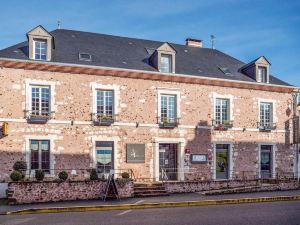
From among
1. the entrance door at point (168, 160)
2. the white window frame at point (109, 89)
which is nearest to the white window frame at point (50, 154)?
the white window frame at point (109, 89)

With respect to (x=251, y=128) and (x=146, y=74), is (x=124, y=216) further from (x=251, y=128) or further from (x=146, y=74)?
(x=251, y=128)

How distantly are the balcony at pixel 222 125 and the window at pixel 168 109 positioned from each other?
8.91 ft

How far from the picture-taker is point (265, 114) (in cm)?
2467

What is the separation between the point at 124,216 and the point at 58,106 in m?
9.13

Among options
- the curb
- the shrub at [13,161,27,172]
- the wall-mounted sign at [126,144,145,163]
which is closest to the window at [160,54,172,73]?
the wall-mounted sign at [126,144,145,163]

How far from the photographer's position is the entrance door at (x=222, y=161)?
23.1 meters

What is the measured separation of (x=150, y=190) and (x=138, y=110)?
5052mm

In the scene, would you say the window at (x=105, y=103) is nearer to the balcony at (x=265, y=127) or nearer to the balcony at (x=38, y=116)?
the balcony at (x=38, y=116)

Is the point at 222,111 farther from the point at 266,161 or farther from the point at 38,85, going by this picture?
the point at 38,85

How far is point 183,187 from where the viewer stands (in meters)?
19.1

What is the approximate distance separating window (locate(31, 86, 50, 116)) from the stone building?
53 mm

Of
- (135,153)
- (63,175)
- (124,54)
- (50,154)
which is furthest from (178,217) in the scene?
(124,54)

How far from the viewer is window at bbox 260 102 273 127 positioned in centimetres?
2448

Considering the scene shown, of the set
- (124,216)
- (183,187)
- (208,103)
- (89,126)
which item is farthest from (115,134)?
(124,216)
